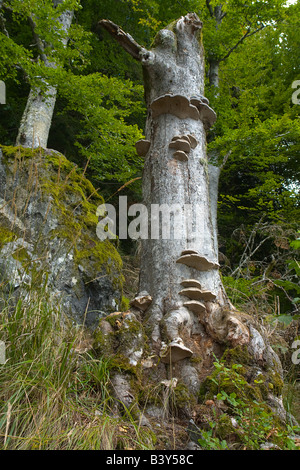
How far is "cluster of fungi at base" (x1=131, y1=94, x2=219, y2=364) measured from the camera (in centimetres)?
229

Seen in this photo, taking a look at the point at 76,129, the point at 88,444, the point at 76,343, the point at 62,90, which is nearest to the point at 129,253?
the point at 76,129

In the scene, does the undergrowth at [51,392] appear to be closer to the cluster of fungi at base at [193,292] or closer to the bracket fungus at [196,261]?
the cluster of fungi at base at [193,292]

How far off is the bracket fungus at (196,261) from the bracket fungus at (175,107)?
4.91 ft

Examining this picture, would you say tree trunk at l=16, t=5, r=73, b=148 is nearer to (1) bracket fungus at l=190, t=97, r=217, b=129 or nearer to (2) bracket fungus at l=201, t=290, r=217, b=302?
(1) bracket fungus at l=190, t=97, r=217, b=129

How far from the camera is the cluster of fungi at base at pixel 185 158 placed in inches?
90.2

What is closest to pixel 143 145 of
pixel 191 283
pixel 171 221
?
pixel 171 221

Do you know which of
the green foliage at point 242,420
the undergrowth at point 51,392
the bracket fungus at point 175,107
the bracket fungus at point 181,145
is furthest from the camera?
the bracket fungus at point 175,107

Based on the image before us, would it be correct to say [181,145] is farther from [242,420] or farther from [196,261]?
[242,420]

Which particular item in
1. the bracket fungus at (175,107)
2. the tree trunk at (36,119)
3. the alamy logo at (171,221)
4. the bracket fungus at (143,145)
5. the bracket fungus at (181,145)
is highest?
the tree trunk at (36,119)

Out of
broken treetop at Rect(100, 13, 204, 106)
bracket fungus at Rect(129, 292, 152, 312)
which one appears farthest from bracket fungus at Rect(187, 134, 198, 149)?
bracket fungus at Rect(129, 292, 152, 312)

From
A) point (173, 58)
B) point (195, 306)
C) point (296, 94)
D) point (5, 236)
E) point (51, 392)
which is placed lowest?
point (51, 392)

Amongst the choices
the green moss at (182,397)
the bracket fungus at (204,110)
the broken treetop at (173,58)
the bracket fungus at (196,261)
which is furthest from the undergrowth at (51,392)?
the broken treetop at (173,58)

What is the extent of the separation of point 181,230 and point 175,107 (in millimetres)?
1293

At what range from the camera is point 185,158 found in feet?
10.6
